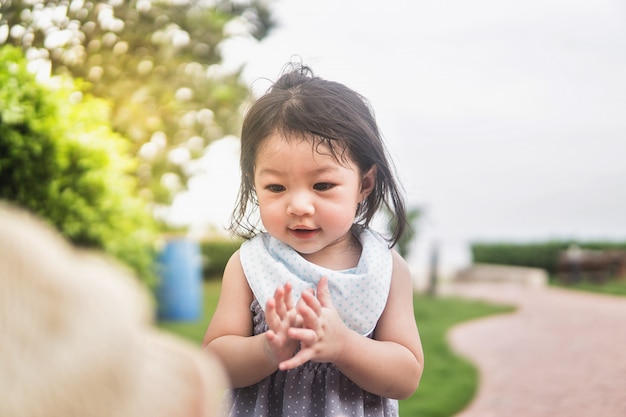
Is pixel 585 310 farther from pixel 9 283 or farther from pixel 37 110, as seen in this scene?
pixel 9 283

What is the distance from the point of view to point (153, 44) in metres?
8.12

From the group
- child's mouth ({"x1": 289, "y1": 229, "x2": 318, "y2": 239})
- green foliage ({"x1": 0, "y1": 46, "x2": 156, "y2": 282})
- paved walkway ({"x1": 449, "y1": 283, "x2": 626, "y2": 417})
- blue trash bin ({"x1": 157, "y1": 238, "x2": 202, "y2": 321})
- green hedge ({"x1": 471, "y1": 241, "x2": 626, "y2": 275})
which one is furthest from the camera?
green hedge ({"x1": 471, "y1": 241, "x2": 626, "y2": 275})

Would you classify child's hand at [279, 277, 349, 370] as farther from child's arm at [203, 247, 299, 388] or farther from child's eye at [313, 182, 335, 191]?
child's eye at [313, 182, 335, 191]

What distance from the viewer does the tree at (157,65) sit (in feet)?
23.4

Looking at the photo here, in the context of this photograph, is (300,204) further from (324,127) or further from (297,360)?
(297,360)

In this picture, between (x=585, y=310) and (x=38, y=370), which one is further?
(x=585, y=310)

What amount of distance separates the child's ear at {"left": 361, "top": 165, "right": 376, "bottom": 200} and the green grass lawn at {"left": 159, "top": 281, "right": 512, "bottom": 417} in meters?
3.57

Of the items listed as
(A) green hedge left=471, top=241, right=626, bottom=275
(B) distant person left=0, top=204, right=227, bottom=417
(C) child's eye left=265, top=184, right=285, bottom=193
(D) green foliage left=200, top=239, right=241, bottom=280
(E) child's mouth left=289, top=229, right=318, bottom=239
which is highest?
(B) distant person left=0, top=204, right=227, bottom=417

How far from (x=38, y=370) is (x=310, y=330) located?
40.8 inches

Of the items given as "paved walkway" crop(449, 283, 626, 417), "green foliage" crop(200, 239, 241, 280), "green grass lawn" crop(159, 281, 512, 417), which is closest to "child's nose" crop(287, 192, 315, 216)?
"green grass lawn" crop(159, 281, 512, 417)

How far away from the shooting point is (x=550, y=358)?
746 cm

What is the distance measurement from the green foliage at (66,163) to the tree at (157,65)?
52cm

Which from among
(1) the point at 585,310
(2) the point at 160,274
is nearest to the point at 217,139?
(2) the point at 160,274

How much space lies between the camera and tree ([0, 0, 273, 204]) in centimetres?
713
